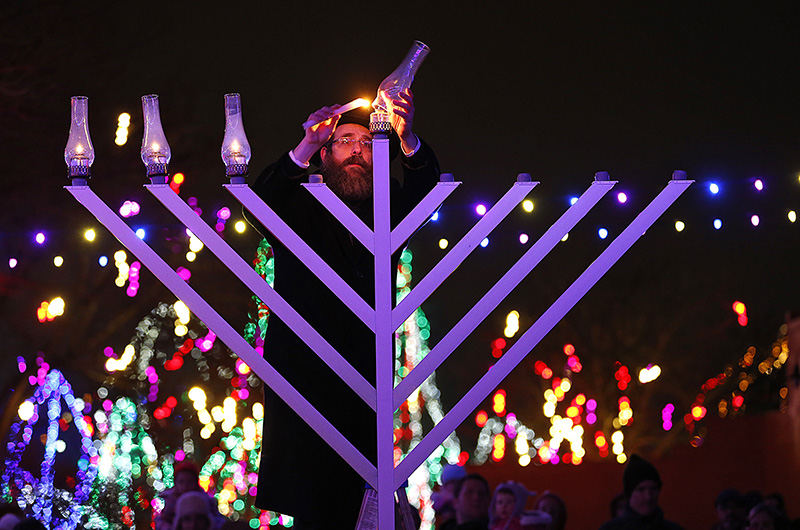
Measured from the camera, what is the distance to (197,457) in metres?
11.9

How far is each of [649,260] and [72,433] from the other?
8.01 m

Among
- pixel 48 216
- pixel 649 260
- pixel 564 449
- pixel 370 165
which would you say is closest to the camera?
pixel 370 165

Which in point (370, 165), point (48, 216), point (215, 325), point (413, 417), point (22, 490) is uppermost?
point (48, 216)

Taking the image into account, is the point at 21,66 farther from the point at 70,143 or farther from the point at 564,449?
the point at 564,449

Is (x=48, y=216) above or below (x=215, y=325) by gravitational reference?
above

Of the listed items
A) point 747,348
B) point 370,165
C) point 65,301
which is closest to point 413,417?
point 65,301

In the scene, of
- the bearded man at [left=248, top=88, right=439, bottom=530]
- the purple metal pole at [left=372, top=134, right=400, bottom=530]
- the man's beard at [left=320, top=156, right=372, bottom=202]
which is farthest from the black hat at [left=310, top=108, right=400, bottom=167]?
the purple metal pole at [left=372, top=134, right=400, bottom=530]

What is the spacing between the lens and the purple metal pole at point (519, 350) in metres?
3.18

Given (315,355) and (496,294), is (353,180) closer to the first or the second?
(315,355)

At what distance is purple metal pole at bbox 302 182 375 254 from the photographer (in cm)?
314

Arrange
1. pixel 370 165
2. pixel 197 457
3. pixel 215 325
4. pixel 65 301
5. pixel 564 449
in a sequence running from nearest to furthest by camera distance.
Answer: pixel 215 325 < pixel 370 165 < pixel 65 301 < pixel 197 457 < pixel 564 449

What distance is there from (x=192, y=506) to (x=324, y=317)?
63.4 inches

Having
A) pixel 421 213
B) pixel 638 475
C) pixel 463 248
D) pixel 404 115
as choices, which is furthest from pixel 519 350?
pixel 638 475

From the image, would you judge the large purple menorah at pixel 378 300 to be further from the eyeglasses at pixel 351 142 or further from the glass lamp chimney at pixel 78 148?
the eyeglasses at pixel 351 142
